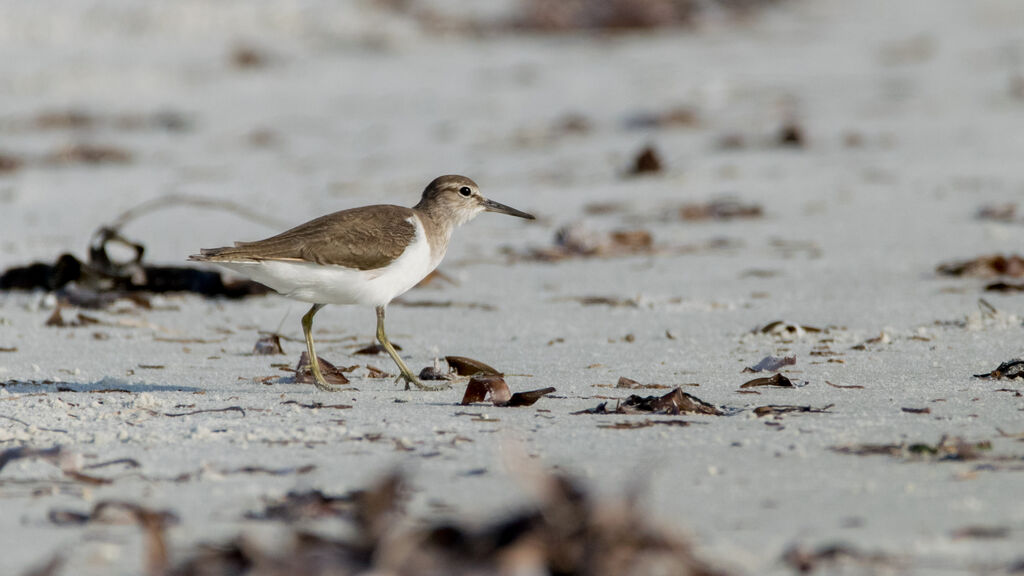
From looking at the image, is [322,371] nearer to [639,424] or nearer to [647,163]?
[639,424]

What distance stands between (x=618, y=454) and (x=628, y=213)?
511cm

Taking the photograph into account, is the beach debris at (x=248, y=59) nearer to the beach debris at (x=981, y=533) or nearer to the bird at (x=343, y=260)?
the bird at (x=343, y=260)

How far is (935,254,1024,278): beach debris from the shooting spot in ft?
20.1

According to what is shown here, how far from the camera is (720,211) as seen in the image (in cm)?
805

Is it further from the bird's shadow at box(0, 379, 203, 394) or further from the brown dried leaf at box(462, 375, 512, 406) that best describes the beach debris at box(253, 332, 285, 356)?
the brown dried leaf at box(462, 375, 512, 406)

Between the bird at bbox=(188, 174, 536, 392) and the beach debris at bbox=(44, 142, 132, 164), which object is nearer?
the bird at bbox=(188, 174, 536, 392)

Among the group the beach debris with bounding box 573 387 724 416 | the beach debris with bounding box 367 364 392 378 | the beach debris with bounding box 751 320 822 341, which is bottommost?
the beach debris with bounding box 367 364 392 378

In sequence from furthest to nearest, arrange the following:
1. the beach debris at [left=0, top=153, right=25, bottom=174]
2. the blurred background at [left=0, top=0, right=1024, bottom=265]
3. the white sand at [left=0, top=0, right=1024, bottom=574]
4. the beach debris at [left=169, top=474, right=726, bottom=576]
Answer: the beach debris at [left=0, top=153, right=25, bottom=174], the blurred background at [left=0, top=0, right=1024, bottom=265], the white sand at [left=0, top=0, right=1024, bottom=574], the beach debris at [left=169, top=474, right=726, bottom=576]

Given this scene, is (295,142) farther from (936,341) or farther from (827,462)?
(827,462)

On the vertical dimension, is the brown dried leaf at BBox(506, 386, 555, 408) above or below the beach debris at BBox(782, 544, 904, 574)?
above

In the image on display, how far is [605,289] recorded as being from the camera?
6.25 meters

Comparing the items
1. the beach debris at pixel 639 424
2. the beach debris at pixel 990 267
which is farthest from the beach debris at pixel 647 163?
the beach debris at pixel 639 424

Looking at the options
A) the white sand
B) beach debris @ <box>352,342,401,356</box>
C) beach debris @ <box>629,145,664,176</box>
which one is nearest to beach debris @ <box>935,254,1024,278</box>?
the white sand

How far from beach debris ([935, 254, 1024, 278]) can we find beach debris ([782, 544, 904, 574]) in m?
3.97
